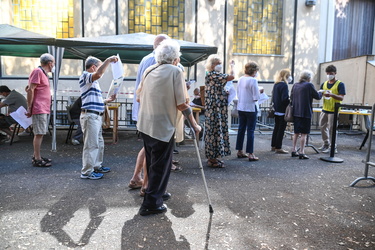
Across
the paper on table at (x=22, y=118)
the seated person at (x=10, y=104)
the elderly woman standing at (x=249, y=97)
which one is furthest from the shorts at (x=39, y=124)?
the elderly woman standing at (x=249, y=97)

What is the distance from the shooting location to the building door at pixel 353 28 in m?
14.2

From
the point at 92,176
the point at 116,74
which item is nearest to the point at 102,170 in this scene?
the point at 92,176

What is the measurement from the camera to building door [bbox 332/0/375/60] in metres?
14.2

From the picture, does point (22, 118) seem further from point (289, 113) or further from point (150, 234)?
point (289, 113)

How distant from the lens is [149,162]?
141 inches

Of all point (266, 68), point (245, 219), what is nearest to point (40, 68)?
point (245, 219)

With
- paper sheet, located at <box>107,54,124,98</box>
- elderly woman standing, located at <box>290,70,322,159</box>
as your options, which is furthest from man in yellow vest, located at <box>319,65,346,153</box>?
paper sheet, located at <box>107,54,124,98</box>

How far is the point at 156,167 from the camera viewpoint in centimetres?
340

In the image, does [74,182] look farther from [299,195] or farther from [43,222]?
[299,195]

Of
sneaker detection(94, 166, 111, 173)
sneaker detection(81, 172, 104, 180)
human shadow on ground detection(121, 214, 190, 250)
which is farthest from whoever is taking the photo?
sneaker detection(94, 166, 111, 173)

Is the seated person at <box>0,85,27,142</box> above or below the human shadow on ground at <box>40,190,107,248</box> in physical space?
above

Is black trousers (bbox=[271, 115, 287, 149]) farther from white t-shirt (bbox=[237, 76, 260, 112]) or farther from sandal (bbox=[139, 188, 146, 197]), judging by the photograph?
sandal (bbox=[139, 188, 146, 197])

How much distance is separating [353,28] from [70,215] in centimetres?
1493

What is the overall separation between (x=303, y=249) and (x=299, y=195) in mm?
A: 1589
